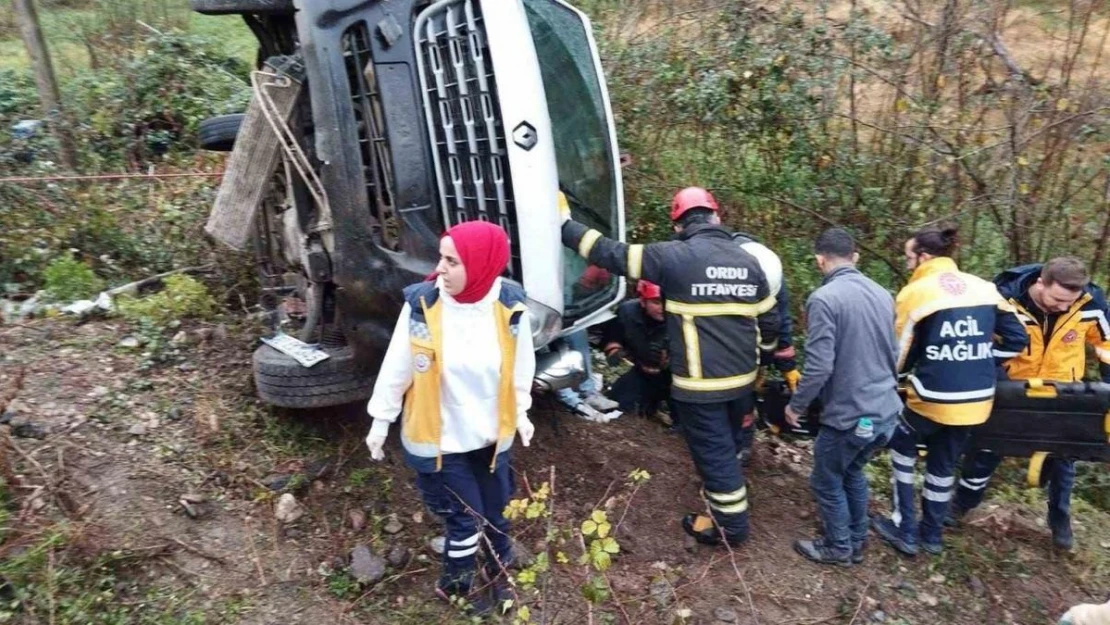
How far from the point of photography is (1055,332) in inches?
164

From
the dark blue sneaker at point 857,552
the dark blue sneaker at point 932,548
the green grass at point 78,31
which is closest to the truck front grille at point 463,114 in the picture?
the dark blue sneaker at point 857,552

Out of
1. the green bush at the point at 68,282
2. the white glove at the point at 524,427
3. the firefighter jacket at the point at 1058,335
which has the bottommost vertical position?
the firefighter jacket at the point at 1058,335

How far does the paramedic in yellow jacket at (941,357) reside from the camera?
3.89 meters

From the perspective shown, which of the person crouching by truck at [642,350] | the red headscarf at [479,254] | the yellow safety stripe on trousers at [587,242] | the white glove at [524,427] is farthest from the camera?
the person crouching by truck at [642,350]

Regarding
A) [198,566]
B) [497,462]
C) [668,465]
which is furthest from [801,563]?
[198,566]

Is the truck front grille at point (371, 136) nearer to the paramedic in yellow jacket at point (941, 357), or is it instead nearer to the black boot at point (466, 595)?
the black boot at point (466, 595)

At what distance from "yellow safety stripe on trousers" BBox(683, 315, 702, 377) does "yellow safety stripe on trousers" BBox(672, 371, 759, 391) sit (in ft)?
0.11

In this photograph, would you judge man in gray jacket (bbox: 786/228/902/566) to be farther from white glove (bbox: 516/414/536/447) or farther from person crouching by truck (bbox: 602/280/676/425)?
white glove (bbox: 516/414/536/447)

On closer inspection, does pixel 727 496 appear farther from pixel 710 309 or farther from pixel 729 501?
pixel 710 309

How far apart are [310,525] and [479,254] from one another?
158 cm

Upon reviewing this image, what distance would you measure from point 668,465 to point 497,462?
1.33 meters

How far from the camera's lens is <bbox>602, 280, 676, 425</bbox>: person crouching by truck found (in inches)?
Answer: 175

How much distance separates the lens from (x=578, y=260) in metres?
4.03

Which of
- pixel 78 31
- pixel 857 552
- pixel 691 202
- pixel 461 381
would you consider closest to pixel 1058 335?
pixel 857 552
